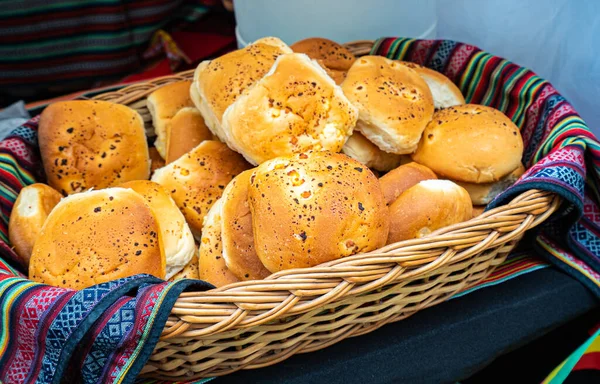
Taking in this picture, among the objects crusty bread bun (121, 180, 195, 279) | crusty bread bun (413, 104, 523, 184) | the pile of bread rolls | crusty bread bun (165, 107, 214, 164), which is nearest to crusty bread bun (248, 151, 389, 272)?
the pile of bread rolls

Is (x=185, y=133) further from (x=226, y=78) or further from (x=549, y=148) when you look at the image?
(x=549, y=148)

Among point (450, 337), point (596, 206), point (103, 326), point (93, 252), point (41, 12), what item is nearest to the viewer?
point (103, 326)

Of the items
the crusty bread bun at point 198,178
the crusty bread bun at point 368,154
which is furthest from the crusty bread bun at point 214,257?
the crusty bread bun at point 368,154

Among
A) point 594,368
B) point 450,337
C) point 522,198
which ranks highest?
point 522,198

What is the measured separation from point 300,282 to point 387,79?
2.28ft

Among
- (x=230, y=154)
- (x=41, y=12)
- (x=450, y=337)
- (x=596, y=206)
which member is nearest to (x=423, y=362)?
(x=450, y=337)

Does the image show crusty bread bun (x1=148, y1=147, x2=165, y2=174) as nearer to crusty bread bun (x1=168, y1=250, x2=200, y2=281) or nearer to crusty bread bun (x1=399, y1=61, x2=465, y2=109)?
crusty bread bun (x1=168, y1=250, x2=200, y2=281)

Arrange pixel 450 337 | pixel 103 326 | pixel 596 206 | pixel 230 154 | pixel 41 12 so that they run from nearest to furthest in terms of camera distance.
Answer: pixel 103 326
pixel 450 337
pixel 596 206
pixel 230 154
pixel 41 12

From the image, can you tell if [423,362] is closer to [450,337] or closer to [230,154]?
[450,337]

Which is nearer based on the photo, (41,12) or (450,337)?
(450,337)

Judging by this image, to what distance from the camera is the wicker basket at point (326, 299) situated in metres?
0.86

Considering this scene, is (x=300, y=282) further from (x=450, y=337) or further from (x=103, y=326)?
(x=450, y=337)

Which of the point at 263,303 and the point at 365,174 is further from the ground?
the point at 365,174

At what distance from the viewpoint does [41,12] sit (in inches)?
83.7
